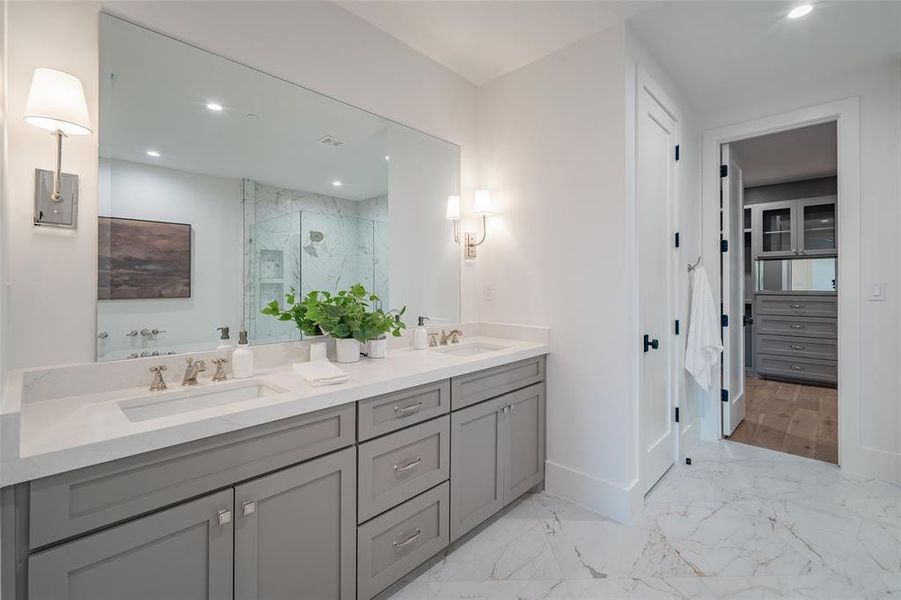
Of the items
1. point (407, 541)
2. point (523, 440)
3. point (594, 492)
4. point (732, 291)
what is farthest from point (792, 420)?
point (407, 541)

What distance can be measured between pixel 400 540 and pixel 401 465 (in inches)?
11.8

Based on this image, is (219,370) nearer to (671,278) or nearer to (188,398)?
(188,398)

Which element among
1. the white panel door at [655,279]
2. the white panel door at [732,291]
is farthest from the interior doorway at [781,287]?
the white panel door at [655,279]

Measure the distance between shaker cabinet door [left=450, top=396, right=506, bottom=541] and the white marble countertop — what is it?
272 millimetres

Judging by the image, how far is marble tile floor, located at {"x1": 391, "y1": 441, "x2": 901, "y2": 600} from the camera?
5.47 ft

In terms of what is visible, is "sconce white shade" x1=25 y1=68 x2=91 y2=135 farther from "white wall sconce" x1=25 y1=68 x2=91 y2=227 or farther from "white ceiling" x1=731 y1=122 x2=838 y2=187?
"white ceiling" x1=731 y1=122 x2=838 y2=187

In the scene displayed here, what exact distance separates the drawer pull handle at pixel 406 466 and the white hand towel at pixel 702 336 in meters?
2.20

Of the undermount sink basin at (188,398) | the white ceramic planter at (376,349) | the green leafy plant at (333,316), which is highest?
the green leafy plant at (333,316)

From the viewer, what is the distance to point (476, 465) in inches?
77.5

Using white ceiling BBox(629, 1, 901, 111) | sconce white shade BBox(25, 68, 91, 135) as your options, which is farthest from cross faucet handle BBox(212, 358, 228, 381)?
white ceiling BBox(629, 1, 901, 111)

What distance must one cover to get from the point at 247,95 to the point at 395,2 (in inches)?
35.4

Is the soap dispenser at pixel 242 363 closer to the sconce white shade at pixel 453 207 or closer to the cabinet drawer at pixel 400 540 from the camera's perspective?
the cabinet drawer at pixel 400 540

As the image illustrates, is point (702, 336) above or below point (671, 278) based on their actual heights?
below

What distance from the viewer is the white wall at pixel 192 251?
1423 mm
